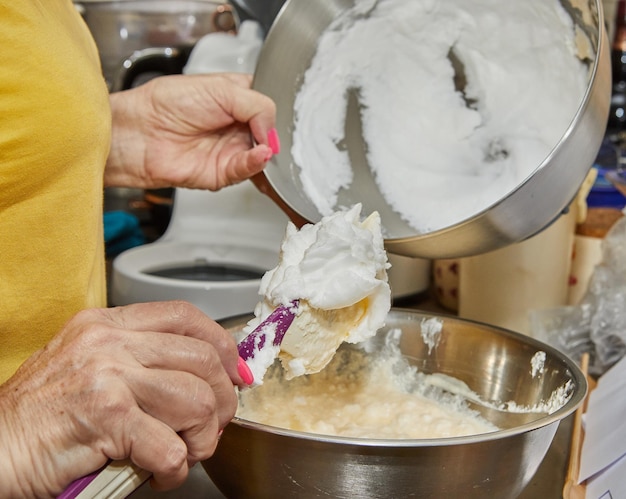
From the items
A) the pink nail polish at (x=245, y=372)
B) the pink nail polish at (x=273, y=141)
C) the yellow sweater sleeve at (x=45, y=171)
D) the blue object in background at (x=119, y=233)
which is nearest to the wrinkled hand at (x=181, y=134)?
the pink nail polish at (x=273, y=141)

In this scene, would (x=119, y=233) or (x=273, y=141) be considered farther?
(x=119, y=233)

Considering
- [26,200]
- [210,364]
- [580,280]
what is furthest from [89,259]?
[580,280]

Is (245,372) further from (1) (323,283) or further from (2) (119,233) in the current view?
(2) (119,233)

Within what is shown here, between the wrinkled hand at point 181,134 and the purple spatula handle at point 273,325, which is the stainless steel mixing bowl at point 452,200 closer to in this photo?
the wrinkled hand at point 181,134

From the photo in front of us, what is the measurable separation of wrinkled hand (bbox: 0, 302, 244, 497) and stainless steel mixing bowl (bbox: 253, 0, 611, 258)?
0.32 metres

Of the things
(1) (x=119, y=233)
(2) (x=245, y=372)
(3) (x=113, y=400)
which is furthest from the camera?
(1) (x=119, y=233)

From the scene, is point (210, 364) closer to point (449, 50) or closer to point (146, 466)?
point (146, 466)

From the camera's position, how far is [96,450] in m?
0.49

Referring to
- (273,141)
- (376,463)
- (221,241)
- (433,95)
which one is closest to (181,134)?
(273,141)

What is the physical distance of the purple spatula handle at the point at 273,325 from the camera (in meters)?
0.62

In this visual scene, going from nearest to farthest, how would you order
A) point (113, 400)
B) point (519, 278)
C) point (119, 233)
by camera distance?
point (113, 400), point (519, 278), point (119, 233)

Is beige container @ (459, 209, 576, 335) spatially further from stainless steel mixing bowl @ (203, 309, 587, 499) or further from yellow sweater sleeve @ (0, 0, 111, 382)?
yellow sweater sleeve @ (0, 0, 111, 382)

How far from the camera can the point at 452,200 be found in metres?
0.86

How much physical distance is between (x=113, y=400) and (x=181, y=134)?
557 mm
